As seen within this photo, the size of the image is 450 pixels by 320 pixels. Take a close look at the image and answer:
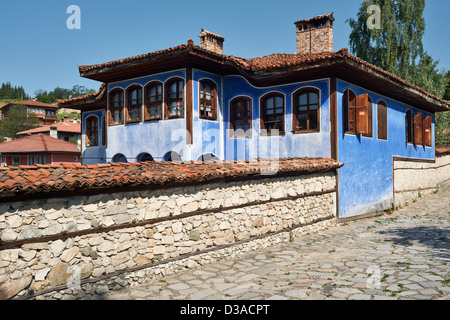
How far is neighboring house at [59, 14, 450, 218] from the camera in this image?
37.8ft

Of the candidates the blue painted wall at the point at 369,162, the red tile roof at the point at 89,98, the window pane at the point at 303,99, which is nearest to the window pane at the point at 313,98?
the window pane at the point at 303,99

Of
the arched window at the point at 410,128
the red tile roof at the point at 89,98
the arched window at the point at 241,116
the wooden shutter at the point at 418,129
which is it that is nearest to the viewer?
the arched window at the point at 241,116

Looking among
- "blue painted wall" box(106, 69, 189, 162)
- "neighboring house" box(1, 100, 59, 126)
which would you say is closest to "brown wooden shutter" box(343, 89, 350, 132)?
"blue painted wall" box(106, 69, 189, 162)

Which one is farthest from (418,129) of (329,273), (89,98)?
(89,98)

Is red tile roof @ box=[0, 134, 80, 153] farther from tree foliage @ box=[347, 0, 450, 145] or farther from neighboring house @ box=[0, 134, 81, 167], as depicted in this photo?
tree foliage @ box=[347, 0, 450, 145]

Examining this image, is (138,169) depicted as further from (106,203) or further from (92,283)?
(92,283)

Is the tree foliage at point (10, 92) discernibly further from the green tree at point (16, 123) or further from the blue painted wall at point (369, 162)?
the blue painted wall at point (369, 162)

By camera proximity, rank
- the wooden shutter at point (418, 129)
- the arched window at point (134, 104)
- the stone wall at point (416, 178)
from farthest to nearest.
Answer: the wooden shutter at point (418, 129), the stone wall at point (416, 178), the arched window at point (134, 104)

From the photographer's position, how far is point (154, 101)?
43.4 feet

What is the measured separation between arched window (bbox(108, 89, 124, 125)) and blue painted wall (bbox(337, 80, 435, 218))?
7616 millimetres

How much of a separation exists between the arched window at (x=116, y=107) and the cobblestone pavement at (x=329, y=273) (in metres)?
8.19

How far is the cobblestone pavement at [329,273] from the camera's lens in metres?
5.48
